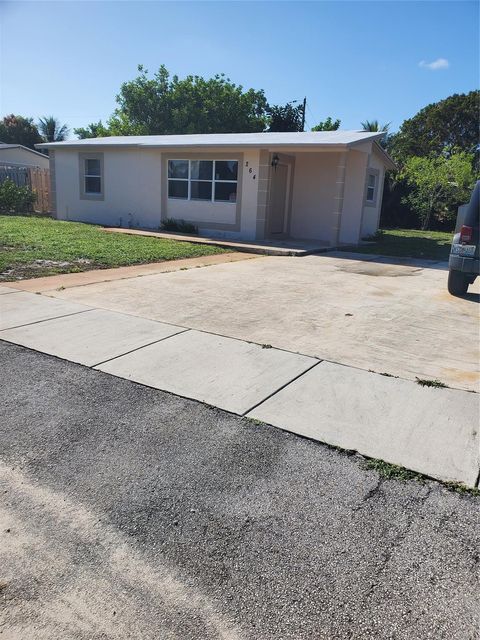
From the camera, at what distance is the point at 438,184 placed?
22812mm

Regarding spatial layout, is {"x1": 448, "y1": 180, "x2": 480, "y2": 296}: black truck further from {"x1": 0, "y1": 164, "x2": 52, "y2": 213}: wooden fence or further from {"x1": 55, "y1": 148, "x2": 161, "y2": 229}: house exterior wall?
{"x1": 0, "y1": 164, "x2": 52, "y2": 213}: wooden fence

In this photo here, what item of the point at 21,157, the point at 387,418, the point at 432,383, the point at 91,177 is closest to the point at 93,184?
the point at 91,177

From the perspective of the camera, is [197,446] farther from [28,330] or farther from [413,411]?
[28,330]

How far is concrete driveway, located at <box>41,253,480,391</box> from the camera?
5.18 m

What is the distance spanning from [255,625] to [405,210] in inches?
1034

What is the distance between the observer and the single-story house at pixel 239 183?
15500 millimetres

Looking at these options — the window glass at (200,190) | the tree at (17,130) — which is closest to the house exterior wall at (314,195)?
the window glass at (200,190)

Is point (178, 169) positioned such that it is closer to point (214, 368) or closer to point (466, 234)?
point (466, 234)

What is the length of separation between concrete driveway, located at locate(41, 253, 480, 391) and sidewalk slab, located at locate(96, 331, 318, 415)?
404mm

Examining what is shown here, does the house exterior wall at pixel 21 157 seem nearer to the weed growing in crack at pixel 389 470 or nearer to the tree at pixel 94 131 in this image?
the tree at pixel 94 131

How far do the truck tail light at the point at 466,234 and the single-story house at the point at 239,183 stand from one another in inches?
281

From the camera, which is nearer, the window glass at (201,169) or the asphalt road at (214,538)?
the asphalt road at (214,538)

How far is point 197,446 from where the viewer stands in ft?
10.7

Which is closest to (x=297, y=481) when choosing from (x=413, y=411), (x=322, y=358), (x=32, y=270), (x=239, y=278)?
(x=413, y=411)
